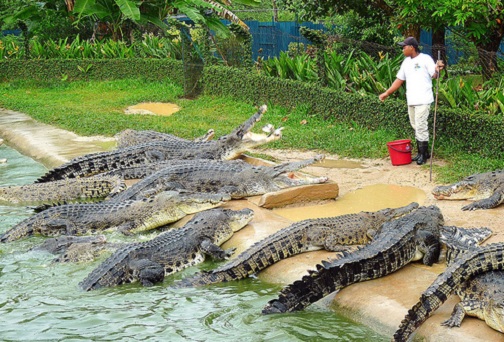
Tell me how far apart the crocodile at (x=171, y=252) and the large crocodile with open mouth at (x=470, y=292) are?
8.95 feet

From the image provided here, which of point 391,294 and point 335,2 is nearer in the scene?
point 391,294

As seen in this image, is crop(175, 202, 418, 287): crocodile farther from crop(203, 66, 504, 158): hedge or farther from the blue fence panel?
the blue fence panel

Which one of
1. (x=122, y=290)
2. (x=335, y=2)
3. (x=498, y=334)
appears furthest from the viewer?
(x=335, y=2)

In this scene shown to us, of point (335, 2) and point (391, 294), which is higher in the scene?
point (335, 2)

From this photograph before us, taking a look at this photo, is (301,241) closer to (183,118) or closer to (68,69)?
(183,118)

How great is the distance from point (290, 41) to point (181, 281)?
12178mm

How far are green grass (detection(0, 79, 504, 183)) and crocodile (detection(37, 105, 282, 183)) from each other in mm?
930

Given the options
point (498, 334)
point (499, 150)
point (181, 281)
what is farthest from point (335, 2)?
point (498, 334)

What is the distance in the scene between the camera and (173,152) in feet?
38.2

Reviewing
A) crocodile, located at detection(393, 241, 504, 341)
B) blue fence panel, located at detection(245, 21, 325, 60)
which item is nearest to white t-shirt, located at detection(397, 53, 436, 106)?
crocodile, located at detection(393, 241, 504, 341)

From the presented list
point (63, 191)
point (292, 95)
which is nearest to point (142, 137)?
point (63, 191)

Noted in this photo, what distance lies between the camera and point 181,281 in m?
7.16

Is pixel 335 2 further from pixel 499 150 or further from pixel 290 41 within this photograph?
pixel 499 150

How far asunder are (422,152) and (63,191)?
194 inches
